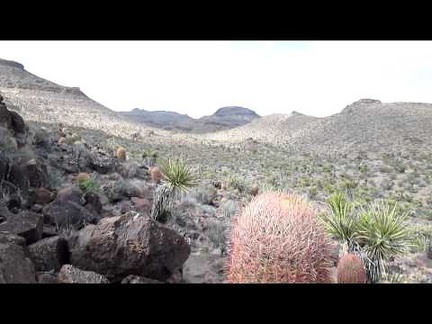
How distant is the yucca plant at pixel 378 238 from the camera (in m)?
7.96

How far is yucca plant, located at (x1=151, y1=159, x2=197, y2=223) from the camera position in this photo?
1122cm

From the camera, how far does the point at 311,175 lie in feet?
95.1

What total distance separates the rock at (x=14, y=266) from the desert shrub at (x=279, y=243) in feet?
8.10

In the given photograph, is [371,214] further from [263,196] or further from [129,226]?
[129,226]

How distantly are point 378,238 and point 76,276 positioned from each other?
514 cm

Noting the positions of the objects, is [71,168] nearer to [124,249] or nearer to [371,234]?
[124,249]

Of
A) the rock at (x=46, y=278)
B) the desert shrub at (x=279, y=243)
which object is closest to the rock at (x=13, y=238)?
the rock at (x=46, y=278)

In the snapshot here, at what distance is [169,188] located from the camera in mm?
11633

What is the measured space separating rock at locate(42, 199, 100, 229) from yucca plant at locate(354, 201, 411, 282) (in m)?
4.97

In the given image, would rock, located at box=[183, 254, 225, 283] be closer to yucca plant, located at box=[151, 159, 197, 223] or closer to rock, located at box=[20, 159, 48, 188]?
yucca plant, located at box=[151, 159, 197, 223]

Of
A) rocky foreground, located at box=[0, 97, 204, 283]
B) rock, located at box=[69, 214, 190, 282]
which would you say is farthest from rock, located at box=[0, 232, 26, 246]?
rock, located at box=[69, 214, 190, 282]
